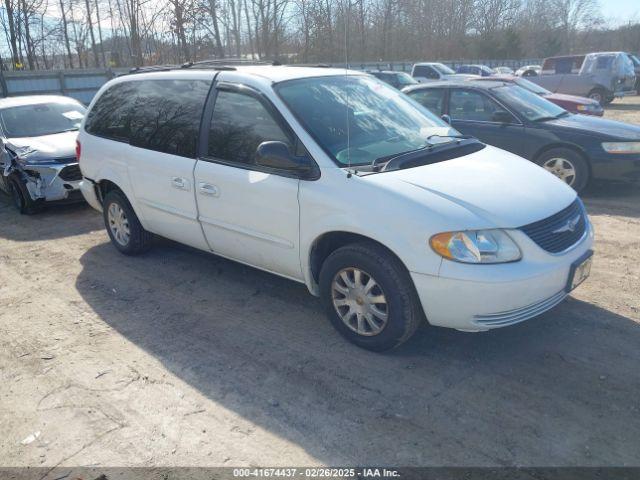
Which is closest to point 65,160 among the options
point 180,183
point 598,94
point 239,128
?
point 180,183

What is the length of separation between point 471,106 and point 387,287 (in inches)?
218

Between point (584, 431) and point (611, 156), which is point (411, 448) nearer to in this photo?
point (584, 431)

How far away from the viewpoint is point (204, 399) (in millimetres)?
3248

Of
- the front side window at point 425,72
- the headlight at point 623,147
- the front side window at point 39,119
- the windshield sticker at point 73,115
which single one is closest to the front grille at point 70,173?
the front side window at point 39,119

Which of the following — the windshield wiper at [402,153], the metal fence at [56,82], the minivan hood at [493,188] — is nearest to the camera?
the minivan hood at [493,188]

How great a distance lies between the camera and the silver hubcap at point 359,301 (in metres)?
3.48

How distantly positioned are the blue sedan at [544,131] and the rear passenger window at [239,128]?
473 cm

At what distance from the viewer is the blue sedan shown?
22.9ft

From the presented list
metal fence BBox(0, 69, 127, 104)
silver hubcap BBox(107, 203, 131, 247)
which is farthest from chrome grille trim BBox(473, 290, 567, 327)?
metal fence BBox(0, 69, 127, 104)

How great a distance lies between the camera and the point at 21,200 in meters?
7.68

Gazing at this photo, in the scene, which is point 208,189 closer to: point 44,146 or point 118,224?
point 118,224

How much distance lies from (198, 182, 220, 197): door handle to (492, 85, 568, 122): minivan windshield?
16.8 feet

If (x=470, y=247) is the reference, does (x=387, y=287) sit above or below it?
below

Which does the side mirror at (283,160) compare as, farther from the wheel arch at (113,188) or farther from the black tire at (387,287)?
the wheel arch at (113,188)
